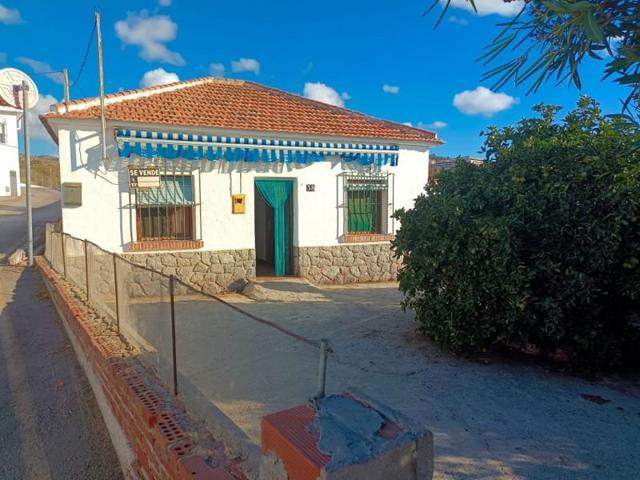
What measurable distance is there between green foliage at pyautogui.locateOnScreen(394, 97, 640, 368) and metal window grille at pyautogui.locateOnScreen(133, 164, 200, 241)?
576 centimetres

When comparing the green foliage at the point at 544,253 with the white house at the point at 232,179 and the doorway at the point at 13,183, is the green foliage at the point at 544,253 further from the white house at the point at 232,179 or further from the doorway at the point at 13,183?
the doorway at the point at 13,183

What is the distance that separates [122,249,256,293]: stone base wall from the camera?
28.9ft

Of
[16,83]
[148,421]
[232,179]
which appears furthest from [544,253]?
[16,83]

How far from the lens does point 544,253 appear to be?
14.6 ft

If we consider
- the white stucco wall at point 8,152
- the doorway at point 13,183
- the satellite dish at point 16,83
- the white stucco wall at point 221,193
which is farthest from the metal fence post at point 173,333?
the doorway at point 13,183

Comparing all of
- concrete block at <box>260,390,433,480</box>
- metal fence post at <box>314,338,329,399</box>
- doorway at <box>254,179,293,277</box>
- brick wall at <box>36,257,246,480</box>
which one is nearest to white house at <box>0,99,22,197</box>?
doorway at <box>254,179,293,277</box>

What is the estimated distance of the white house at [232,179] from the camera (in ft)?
27.3

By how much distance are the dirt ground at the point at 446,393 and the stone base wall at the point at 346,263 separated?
4.80 meters

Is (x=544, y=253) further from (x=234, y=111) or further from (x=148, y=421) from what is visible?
(x=234, y=111)

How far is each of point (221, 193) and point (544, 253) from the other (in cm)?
673

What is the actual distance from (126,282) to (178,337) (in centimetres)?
164

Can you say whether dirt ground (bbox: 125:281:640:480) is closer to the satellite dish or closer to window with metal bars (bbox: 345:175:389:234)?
window with metal bars (bbox: 345:175:389:234)

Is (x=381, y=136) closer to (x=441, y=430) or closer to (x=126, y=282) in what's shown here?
(x=126, y=282)

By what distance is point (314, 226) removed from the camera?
33.7ft
